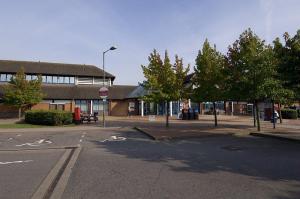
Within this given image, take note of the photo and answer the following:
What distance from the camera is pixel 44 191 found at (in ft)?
23.6

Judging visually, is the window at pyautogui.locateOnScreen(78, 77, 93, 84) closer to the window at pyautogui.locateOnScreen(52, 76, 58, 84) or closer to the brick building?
the brick building

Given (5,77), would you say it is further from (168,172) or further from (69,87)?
(168,172)

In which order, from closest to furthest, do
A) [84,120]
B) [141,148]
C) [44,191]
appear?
1. [44,191]
2. [141,148]
3. [84,120]

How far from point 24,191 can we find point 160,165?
4292mm

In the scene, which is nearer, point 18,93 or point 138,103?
point 18,93

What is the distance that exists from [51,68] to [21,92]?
12402 millimetres

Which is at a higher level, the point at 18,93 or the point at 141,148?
the point at 18,93

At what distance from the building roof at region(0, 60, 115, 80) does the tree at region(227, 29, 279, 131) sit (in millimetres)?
35293

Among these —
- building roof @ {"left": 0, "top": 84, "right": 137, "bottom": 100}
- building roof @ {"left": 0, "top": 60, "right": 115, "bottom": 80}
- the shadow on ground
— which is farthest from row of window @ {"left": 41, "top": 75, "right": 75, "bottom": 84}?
the shadow on ground

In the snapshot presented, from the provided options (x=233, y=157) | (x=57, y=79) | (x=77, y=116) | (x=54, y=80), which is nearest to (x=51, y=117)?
(x=77, y=116)

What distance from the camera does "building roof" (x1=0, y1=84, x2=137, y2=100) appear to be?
4806cm

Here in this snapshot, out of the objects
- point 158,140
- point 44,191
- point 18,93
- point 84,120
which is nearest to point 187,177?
point 44,191

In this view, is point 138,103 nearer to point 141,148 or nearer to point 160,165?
point 141,148

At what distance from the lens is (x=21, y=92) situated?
41000 millimetres
